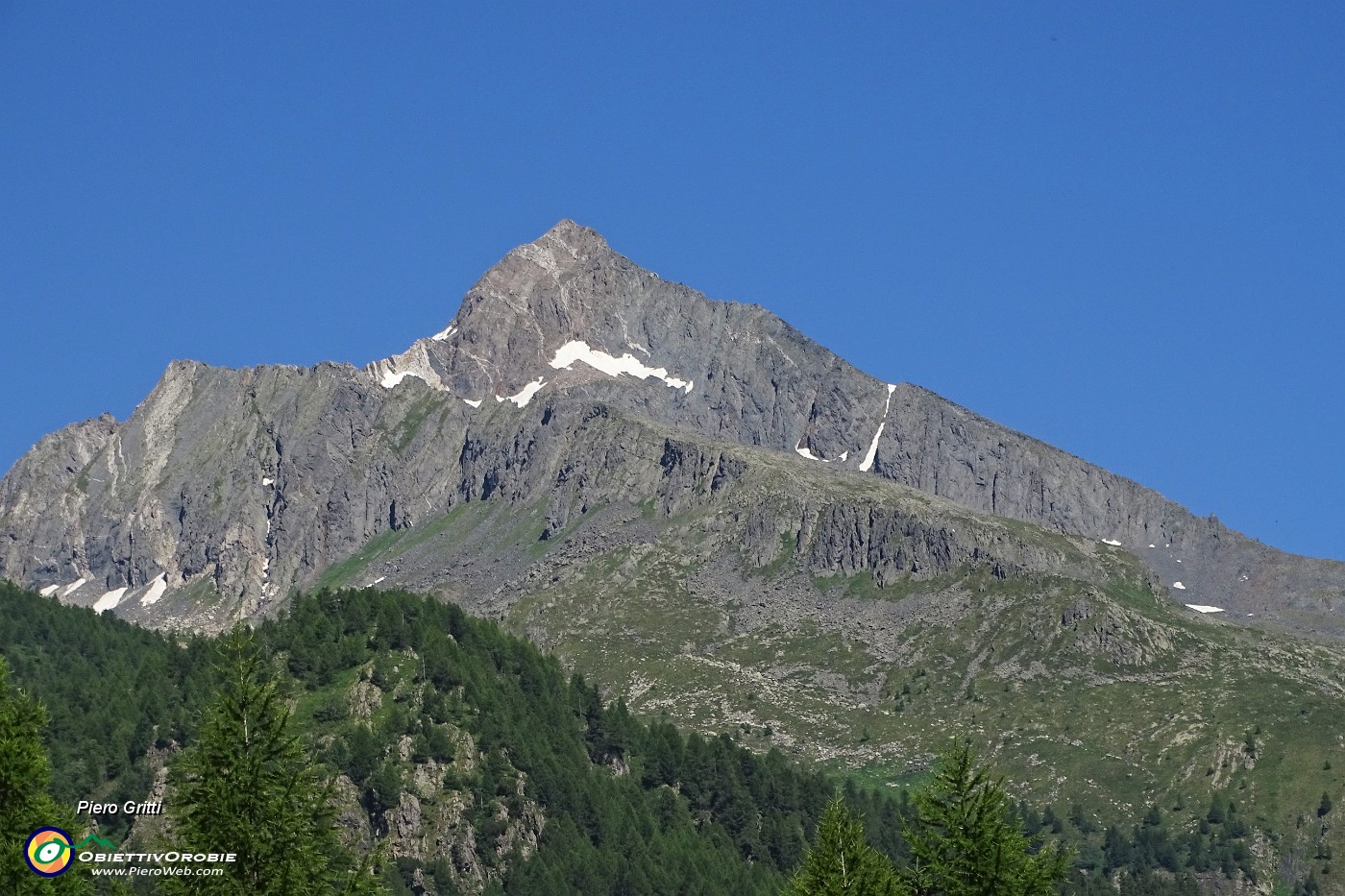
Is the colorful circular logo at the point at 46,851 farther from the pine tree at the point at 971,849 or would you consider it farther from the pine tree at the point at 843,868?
the pine tree at the point at 971,849

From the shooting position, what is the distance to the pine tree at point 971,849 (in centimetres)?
8144

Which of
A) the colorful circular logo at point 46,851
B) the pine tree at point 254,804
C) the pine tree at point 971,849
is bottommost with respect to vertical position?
the colorful circular logo at point 46,851

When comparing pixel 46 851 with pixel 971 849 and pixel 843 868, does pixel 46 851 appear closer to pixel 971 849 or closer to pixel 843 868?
pixel 843 868

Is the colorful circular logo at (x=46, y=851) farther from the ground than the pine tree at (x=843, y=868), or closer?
closer

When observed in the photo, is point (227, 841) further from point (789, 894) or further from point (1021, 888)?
point (1021, 888)

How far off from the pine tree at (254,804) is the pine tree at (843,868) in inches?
727

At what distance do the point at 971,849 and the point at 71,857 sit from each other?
3348 centimetres

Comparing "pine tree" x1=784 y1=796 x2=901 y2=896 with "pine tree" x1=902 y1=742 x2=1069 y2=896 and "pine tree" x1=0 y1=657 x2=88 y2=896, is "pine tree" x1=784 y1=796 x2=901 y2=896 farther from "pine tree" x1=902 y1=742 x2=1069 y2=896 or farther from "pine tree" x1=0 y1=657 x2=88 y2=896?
"pine tree" x1=0 y1=657 x2=88 y2=896

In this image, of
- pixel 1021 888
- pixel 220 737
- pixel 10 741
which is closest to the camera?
pixel 10 741

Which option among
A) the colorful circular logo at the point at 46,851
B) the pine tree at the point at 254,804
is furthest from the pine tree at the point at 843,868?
the colorful circular logo at the point at 46,851

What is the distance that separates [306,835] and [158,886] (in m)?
5.33

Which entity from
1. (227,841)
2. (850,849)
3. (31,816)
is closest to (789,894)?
(850,849)

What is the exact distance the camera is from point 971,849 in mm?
82250

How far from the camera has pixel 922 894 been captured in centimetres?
8412
